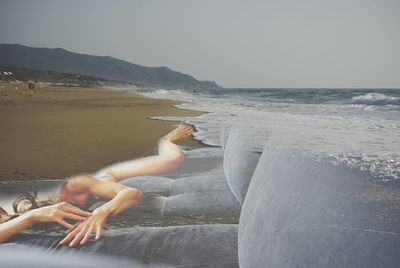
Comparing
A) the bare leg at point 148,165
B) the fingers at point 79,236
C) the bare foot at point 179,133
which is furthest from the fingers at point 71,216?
the bare foot at point 179,133

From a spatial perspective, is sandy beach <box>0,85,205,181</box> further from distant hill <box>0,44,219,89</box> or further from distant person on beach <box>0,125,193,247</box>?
distant hill <box>0,44,219,89</box>

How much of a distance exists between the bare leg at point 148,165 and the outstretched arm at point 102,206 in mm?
130

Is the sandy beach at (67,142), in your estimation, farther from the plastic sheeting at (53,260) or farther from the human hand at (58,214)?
the plastic sheeting at (53,260)

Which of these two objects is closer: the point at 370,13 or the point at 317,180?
the point at 317,180

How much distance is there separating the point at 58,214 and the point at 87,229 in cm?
26

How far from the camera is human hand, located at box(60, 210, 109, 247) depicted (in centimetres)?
168

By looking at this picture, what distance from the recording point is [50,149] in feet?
10.6

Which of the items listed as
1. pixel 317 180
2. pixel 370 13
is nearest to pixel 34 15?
pixel 370 13

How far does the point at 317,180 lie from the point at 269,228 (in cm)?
71

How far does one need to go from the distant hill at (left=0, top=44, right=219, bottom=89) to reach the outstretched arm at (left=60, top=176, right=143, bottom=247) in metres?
9.13

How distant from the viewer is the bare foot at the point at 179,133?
3.88 metres

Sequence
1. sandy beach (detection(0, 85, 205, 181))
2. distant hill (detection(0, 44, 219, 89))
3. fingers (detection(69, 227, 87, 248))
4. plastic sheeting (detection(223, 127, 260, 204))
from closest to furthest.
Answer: fingers (detection(69, 227, 87, 248)), plastic sheeting (detection(223, 127, 260, 204)), sandy beach (detection(0, 85, 205, 181)), distant hill (detection(0, 44, 219, 89))

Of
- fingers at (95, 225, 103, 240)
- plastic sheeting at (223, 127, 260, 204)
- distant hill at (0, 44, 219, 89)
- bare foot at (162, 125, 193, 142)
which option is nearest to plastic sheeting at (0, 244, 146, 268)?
fingers at (95, 225, 103, 240)

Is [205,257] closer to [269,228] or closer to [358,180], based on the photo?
[269,228]
